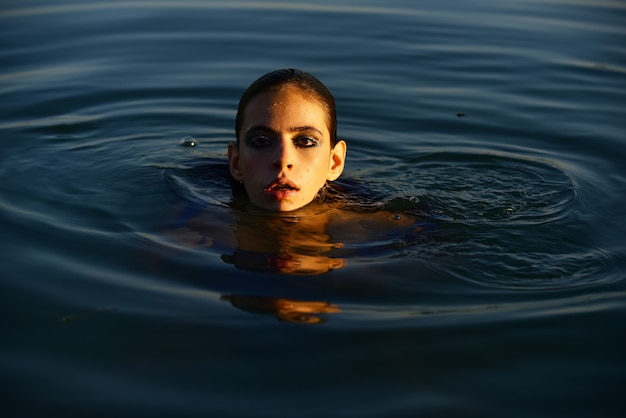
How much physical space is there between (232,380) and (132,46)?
719 centimetres

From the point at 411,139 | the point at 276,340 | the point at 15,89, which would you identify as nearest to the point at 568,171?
the point at 411,139

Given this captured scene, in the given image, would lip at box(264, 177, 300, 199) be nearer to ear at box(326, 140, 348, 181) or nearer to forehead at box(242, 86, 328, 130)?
forehead at box(242, 86, 328, 130)

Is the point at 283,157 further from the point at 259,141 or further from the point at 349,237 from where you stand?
the point at 349,237

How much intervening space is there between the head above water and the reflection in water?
108 cm

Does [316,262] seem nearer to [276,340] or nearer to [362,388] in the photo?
[276,340]

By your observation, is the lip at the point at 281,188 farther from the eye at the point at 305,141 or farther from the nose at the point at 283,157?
the eye at the point at 305,141

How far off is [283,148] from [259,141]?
6.8 inches

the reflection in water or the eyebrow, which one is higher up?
the eyebrow

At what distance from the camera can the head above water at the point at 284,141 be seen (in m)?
5.46

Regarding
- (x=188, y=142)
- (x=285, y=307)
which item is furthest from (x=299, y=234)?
(x=188, y=142)

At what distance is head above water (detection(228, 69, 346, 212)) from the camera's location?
17.9 ft

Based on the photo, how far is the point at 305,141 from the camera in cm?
554

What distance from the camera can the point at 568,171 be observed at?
6949 mm

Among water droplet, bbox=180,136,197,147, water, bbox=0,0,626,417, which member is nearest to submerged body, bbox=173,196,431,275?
water, bbox=0,0,626,417
